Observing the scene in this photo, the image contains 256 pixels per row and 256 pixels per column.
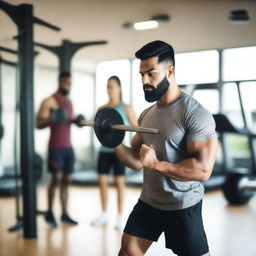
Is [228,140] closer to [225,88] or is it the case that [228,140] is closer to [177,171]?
[225,88]

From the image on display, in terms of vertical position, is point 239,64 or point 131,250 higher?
point 239,64

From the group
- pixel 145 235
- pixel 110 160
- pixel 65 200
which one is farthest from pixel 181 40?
pixel 65 200

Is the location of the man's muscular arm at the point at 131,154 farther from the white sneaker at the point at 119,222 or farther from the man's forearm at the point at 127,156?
the white sneaker at the point at 119,222

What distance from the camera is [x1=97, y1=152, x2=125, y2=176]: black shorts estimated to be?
1951mm

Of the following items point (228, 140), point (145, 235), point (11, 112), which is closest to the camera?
point (145, 235)

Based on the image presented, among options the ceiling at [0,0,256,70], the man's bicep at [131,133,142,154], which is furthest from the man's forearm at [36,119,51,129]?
the man's bicep at [131,133,142,154]

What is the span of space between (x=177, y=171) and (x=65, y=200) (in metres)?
1.30

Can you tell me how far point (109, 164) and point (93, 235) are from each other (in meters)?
0.39

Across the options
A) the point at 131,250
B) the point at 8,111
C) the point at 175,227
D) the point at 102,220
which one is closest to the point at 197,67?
the point at 175,227

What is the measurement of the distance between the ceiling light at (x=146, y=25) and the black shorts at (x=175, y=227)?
2.10ft

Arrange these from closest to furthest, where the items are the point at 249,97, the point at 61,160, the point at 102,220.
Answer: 1. the point at 249,97
2. the point at 102,220
3. the point at 61,160

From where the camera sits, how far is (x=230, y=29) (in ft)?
4.48

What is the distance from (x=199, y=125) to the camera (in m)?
1.03

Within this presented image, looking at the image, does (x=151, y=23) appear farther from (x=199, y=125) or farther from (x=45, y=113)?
(x=45, y=113)
